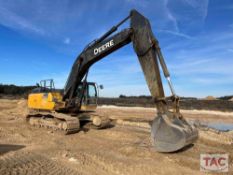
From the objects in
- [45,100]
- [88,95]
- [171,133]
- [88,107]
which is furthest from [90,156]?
[45,100]

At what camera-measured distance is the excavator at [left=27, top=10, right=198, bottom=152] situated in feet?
23.8

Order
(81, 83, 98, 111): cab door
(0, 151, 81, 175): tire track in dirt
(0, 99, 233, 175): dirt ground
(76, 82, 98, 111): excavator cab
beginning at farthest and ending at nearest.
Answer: (81, 83, 98, 111): cab door → (76, 82, 98, 111): excavator cab → (0, 99, 233, 175): dirt ground → (0, 151, 81, 175): tire track in dirt

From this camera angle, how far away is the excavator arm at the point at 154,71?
707cm

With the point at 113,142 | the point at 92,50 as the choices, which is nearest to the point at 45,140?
the point at 113,142

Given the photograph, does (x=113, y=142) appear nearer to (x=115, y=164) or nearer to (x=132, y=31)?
(x=115, y=164)

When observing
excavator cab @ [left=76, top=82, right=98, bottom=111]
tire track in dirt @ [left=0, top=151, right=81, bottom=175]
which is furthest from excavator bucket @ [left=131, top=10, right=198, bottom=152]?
excavator cab @ [left=76, top=82, right=98, bottom=111]

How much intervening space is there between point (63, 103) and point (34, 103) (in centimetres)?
220

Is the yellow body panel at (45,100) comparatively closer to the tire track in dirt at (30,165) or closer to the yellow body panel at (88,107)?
the yellow body panel at (88,107)

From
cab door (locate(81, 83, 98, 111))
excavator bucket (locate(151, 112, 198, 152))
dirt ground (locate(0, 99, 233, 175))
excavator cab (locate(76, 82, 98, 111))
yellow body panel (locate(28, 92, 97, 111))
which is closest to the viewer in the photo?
dirt ground (locate(0, 99, 233, 175))

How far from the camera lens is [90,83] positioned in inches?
525

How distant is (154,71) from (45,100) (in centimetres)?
692

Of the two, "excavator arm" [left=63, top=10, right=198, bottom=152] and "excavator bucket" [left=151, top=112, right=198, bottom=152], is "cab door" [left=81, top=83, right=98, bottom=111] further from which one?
"excavator bucket" [left=151, top=112, right=198, bottom=152]

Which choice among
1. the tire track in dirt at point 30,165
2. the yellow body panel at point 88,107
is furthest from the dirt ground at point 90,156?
the yellow body panel at point 88,107

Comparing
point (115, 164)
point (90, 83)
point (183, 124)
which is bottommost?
point (115, 164)
